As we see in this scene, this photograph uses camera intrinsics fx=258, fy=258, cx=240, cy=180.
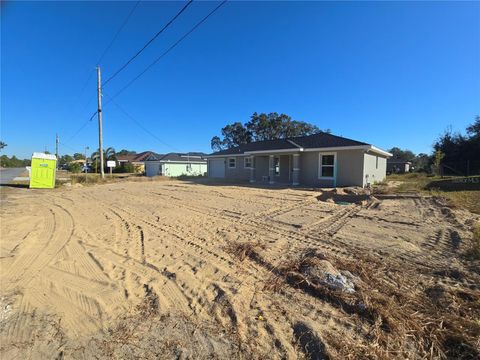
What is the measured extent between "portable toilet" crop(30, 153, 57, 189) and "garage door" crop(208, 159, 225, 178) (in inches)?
542

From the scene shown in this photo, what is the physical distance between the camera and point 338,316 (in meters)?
3.02

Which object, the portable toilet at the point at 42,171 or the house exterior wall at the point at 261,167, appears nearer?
the portable toilet at the point at 42,171

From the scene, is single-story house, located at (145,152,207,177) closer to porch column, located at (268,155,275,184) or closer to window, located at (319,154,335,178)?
porch column, located at (268,155,275,184)

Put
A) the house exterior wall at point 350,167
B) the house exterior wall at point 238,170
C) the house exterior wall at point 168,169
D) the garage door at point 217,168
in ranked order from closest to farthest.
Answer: the house exterior wall at point 350,167
the house exterior wall at point 238,170
the garage door at point 217,168
the house exterior wall at point 168,169

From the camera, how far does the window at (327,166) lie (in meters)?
16.2

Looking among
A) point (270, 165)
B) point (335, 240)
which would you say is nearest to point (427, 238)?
point (335, 240)

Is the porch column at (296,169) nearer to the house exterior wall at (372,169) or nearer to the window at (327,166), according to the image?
the window at (327,166)

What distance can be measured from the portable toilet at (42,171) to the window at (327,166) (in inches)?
770

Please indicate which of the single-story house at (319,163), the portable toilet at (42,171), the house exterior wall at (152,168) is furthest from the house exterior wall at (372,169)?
the house exterior wall at (152,168)

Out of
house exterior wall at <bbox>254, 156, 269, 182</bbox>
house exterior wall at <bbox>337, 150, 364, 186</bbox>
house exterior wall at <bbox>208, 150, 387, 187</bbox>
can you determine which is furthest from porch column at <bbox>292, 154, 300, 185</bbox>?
house exterior wall at <bbox>254, 156, 269, 182</bbox>

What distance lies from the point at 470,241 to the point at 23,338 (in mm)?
7658

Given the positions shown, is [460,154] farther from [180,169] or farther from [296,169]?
[180,169]

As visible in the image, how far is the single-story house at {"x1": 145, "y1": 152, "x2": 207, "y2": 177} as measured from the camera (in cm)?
3943

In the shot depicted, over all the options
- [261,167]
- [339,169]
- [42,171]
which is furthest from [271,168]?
[42,171]
